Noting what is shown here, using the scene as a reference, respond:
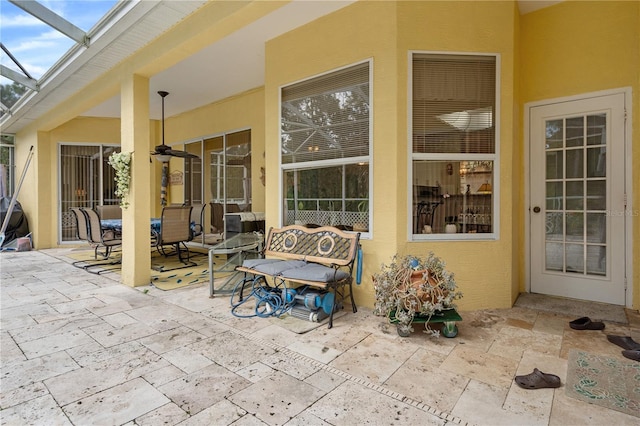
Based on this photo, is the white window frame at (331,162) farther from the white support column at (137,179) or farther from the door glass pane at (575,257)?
the door glass pane at (575,257)

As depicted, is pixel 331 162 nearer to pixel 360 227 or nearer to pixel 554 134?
pixel 360 227

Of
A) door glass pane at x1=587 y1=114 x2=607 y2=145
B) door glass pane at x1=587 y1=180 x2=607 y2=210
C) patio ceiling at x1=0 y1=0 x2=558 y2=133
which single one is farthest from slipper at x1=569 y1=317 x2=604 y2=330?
patio ceiling at x1=0 y1=0 x2=558 y2=133

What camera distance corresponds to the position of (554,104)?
3566 mm

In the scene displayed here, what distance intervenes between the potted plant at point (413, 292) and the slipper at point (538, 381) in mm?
644

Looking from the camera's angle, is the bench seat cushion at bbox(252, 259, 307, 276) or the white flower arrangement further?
the white flower arrangement

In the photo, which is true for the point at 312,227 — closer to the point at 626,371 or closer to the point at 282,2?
the point at 282,2

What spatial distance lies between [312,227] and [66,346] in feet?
7.72

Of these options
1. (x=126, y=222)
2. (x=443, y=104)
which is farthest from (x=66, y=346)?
(x=443, y=104)

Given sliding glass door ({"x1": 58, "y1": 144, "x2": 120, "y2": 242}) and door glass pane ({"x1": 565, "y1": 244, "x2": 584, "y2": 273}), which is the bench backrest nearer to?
door glass pane ({"x1": 565, "y1": 244, "x2": 584, "y2": 273})

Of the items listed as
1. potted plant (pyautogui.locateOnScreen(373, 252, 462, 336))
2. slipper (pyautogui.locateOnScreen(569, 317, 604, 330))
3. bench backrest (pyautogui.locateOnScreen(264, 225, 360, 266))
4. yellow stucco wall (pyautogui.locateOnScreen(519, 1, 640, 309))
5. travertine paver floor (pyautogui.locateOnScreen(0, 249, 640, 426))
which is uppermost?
yellow stucco wall (pyautogui.locateOnScreen(519, 1, 640, 309))

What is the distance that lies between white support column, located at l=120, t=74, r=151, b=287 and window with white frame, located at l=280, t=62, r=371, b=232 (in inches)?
71.0

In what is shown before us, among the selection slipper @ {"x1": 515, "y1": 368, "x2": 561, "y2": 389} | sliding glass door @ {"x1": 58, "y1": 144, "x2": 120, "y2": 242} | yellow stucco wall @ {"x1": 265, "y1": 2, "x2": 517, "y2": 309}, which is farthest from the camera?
sliding glass door @ {"x1": 58, "y1": 144, "x2": 120, "y2": 242}

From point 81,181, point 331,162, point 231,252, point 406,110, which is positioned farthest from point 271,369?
point 81,181

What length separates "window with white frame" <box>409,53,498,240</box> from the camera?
321cm
